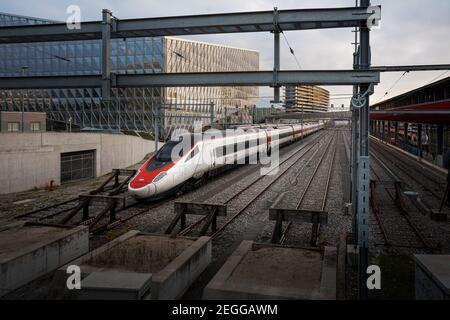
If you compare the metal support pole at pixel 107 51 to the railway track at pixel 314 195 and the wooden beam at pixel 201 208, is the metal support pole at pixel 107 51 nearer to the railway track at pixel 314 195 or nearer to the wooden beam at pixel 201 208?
the wooden beam at pixel 201 208

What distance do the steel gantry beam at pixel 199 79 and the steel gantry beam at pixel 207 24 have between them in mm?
1248

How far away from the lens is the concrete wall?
17656 mm

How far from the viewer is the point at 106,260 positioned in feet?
24.5

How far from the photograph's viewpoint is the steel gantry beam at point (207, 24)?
10289 millimetres

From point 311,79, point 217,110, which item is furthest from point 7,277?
point 217,110

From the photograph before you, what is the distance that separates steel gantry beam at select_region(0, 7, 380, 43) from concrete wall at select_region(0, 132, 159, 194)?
6879 millimetres

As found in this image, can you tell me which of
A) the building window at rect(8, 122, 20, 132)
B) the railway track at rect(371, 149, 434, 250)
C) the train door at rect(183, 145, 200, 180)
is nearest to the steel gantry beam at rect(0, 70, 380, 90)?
the railway track at rect(371, 149, 434, 250)

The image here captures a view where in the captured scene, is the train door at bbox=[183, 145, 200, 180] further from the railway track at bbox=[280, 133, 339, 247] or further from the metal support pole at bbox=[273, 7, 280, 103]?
the metal support pole at bbox=[273, 7, 280, 103]

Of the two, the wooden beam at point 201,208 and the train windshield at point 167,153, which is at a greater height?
the train windshield at point 167,153

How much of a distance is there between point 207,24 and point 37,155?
12402 mm

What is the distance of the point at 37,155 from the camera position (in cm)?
1922

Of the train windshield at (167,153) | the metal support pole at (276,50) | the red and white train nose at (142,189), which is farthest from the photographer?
the train windshield at (167,153)

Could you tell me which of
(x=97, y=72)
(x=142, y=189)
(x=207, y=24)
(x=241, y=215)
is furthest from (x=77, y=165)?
(x=97, y=72)

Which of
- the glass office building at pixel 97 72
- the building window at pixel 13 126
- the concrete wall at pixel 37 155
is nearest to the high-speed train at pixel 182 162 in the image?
Answer: the concrete wall at pixel 37 155
